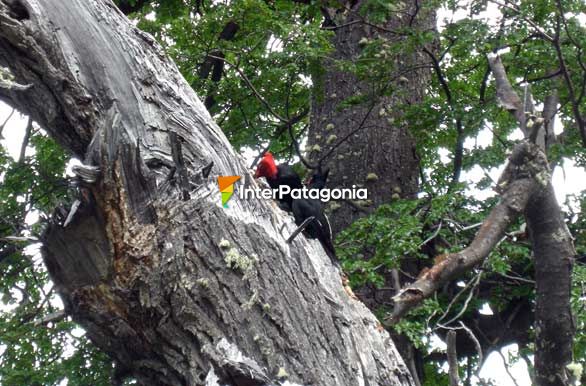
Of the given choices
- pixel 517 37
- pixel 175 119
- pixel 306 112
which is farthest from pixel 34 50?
pixel 306 112

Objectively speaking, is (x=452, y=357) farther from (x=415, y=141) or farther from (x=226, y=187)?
(x=415, y=141)

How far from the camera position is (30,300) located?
25.7 feet

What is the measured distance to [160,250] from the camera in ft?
10.4

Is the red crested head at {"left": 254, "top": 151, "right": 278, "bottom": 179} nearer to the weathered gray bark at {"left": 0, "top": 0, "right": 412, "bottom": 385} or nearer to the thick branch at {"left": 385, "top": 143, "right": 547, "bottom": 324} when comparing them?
the thick branch at {"left": 385, "top": 143, "right": 547, "bottom": 324}

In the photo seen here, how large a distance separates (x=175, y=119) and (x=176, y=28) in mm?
4258

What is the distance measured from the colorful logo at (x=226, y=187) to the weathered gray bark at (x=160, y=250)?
0.03 m

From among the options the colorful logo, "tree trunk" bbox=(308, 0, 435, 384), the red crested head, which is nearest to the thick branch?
the colorful logo

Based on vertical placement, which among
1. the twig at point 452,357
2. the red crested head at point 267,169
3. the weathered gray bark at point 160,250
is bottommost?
the twig at point 452,357

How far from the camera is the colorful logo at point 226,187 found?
3.42 meters

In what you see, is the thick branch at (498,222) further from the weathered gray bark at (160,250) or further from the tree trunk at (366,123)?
the tree trunk at (366,123)

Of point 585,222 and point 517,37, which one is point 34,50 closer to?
point 517,37

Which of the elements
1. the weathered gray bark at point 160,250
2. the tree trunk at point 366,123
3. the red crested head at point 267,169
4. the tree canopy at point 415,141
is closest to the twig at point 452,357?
the weathered gray bark at point 160,250

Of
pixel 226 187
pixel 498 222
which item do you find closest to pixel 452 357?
pixel 226 187

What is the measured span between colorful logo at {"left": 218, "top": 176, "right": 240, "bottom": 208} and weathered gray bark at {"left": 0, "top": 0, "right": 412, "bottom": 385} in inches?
1.2
